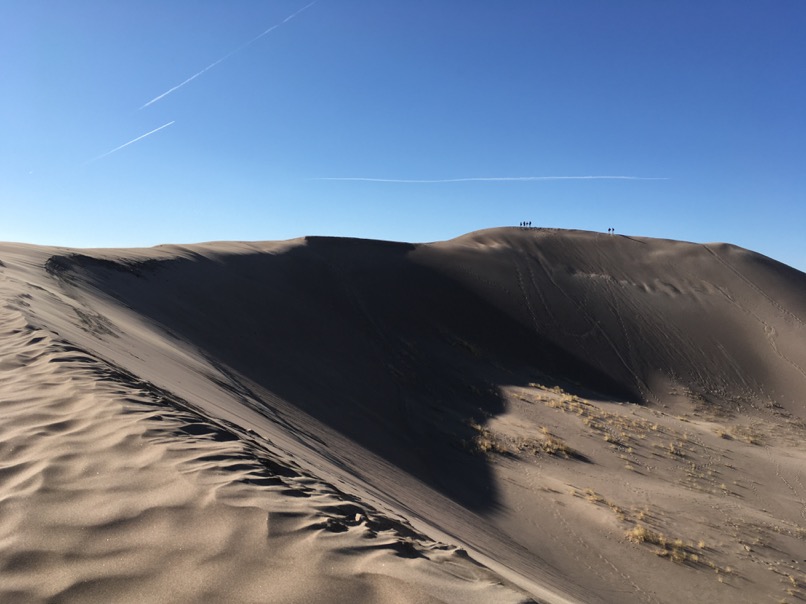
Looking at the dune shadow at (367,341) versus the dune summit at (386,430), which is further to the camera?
the dune shadow at (367,341)

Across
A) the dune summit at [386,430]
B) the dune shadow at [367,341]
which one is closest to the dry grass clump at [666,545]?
the dune summit at [386,430]

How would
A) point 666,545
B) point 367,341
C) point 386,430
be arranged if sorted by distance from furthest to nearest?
point 367,341
point 386,430
point 666,545

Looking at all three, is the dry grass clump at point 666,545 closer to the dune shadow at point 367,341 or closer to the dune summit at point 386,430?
the dune summit at point 386,430

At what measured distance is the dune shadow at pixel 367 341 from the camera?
44.2 ft

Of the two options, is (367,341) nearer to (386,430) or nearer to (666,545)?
(386,430)

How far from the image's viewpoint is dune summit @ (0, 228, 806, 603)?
319 cm

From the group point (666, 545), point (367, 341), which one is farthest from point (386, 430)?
point (367, 341)

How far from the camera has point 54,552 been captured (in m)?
2.90

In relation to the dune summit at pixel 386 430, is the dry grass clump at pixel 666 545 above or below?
below

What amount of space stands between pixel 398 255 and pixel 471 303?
6766mm

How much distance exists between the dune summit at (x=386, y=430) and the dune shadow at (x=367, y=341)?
0.45ft

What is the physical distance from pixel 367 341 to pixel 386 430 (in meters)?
9.38

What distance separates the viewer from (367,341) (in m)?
23.1

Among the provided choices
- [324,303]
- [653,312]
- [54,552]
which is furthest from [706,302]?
[54,552]
